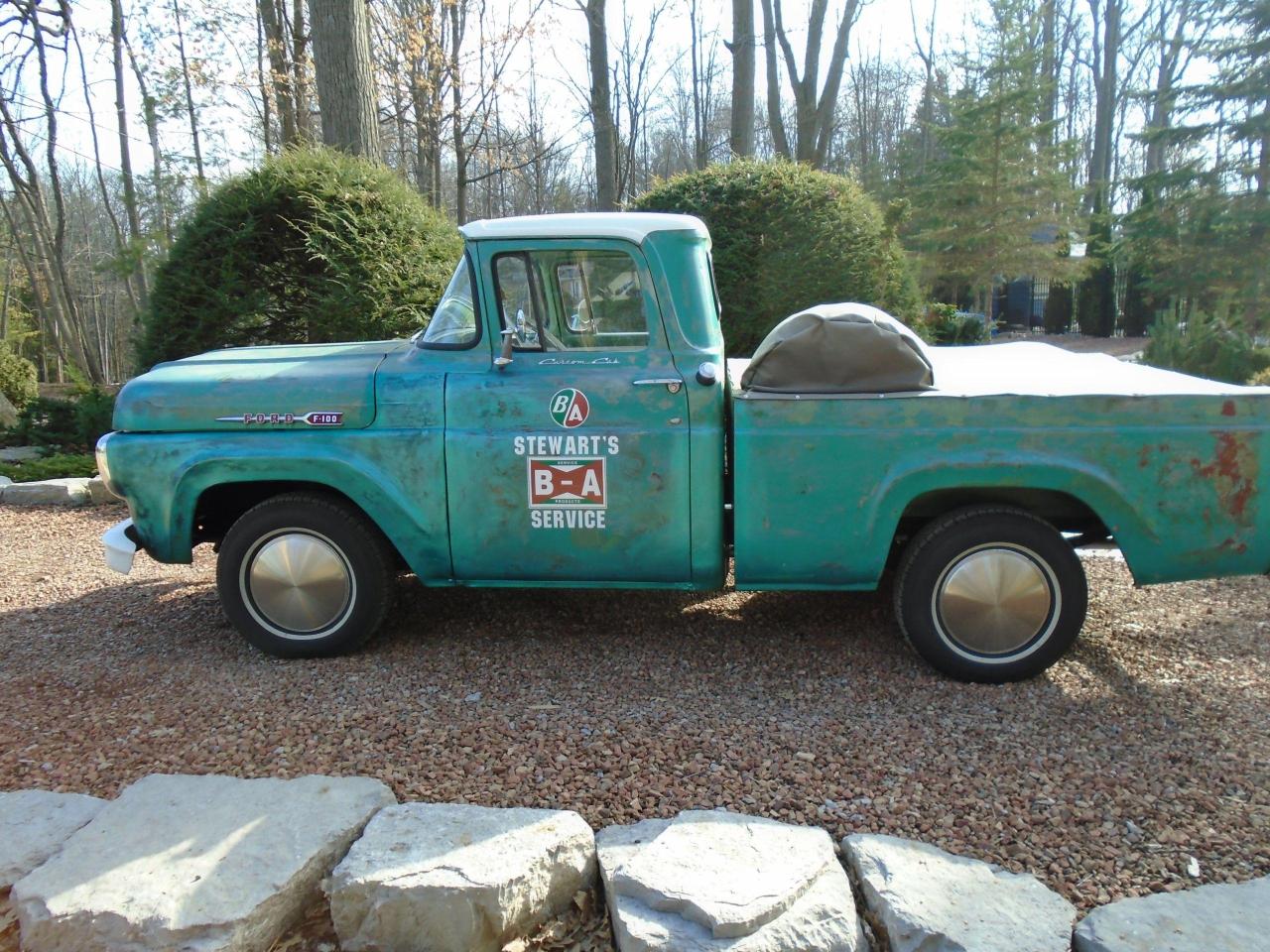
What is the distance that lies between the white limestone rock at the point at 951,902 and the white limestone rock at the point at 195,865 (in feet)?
4.97

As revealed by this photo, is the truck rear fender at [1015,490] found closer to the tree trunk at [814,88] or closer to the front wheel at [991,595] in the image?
the front wheel at [991,595]

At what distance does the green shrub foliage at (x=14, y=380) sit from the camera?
14.4 m

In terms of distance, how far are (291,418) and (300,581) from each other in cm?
71

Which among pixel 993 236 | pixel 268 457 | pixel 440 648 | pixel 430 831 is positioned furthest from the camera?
Answer: pixel 993 236

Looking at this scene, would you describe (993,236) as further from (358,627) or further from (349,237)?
(358,627)

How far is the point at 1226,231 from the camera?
16.7 meters

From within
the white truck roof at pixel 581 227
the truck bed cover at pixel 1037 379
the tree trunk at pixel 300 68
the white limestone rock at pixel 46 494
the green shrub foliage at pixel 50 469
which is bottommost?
the white limestone rock at pixel 46 494

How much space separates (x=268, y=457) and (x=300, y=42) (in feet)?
42.6

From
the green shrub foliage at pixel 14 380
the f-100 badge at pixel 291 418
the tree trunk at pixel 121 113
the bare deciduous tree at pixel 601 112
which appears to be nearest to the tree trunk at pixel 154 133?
the tree trunk at pixel 121 113

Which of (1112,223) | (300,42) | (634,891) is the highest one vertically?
(300,42)

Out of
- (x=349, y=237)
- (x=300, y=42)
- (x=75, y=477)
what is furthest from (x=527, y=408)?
(x=300, y=42)

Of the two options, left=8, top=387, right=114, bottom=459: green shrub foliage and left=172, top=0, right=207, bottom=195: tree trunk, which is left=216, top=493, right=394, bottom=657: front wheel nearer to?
left=8, top=387, right=114, bottom=459: green shrub foliage

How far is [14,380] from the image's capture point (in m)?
14.8

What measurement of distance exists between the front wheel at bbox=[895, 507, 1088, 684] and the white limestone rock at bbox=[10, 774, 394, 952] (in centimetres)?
219
